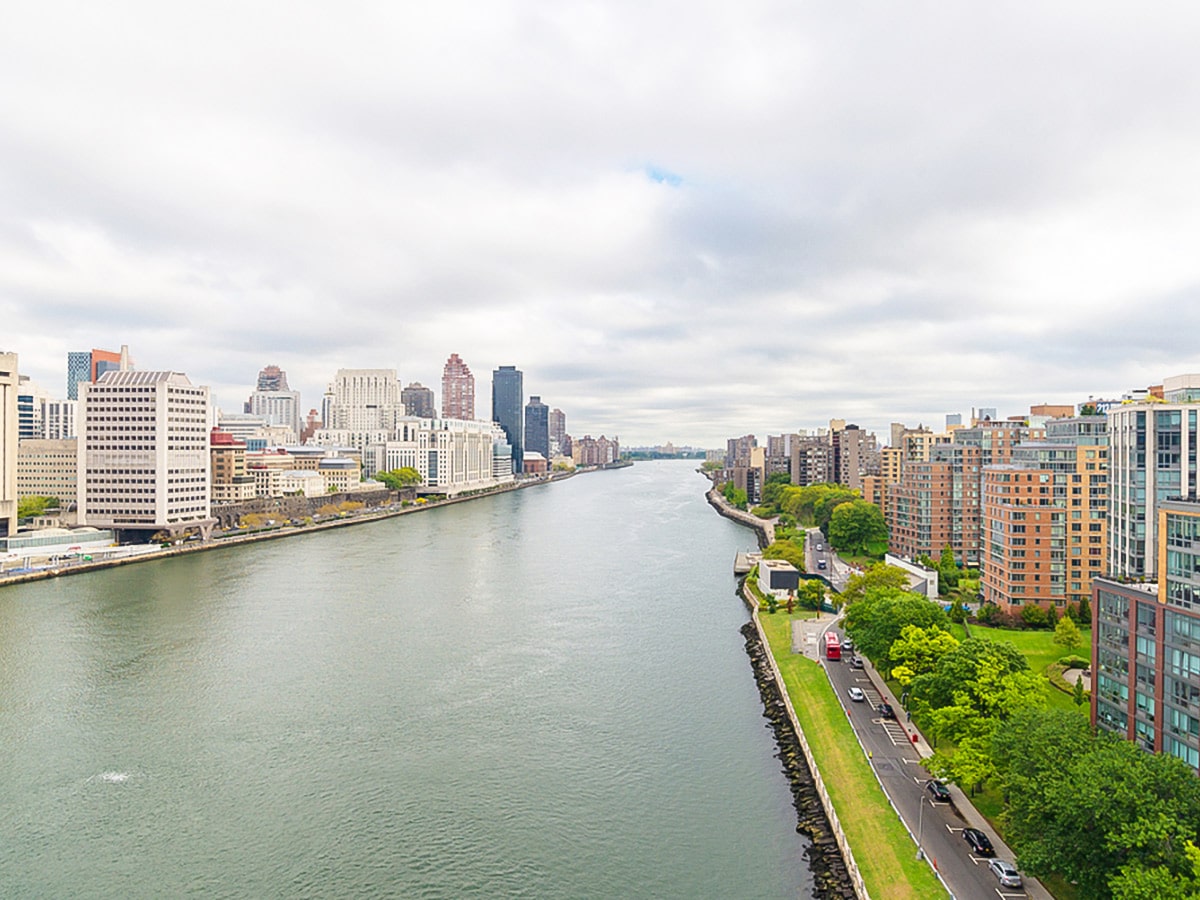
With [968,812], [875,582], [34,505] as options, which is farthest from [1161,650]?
[34,505]

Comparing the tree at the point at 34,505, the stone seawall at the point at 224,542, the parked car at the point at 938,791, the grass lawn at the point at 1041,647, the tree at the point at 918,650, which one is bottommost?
the parked car at the point at 938,791

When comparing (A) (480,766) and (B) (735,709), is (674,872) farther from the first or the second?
(B) (735,709)

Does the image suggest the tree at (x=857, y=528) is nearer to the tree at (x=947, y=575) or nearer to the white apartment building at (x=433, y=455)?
the tree at (x=947, y=575)

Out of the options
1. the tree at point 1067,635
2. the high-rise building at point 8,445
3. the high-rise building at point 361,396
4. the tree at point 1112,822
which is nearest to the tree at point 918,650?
the tree at point 1067,635

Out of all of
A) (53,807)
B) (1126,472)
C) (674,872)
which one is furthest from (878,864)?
(53,807)

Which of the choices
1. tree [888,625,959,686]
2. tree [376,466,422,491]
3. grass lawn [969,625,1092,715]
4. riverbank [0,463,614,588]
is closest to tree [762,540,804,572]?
grass lawn [969,625,1092,715]

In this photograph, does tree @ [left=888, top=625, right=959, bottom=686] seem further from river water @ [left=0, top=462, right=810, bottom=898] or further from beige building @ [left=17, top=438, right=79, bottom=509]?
beige building @ [left=17, top=438, right=79, bottom=509]
